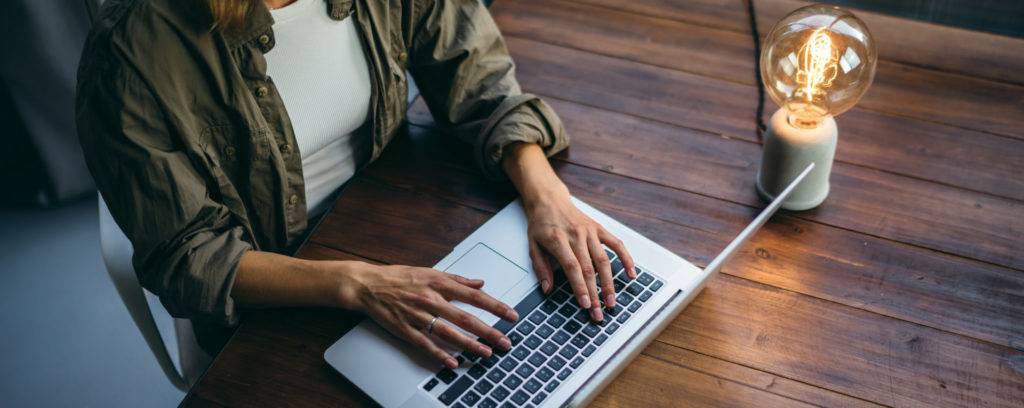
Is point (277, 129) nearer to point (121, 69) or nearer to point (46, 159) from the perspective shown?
point (121, 69)

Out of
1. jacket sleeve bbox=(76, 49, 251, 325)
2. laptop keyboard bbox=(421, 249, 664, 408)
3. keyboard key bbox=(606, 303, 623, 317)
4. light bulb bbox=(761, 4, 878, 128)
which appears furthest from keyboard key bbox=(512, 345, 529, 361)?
light bulb bbox=(761, 4, 878, 128)

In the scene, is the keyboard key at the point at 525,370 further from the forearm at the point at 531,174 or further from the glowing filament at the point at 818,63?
the glowing filament at the point at 818,63

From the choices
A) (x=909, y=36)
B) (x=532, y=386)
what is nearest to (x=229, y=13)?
(x=532, y=386)

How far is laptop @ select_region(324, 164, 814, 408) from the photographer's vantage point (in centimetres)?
86

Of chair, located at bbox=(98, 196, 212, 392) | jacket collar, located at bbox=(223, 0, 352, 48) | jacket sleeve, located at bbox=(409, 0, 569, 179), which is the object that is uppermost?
jacket collar, located at bbox=(223, 0, 352, 48)

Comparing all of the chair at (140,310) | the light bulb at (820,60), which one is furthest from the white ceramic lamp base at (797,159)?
the chair at (140,310)

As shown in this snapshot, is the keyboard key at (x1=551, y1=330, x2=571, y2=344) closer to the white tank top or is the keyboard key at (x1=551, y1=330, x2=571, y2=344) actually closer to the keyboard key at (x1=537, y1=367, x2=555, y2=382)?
the keyboard key at (x1=537, y1=367, x2=555, y2=382)

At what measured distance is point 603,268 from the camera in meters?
0.97

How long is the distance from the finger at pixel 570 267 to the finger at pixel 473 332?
0.33ft

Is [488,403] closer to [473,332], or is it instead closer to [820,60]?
[473,332]

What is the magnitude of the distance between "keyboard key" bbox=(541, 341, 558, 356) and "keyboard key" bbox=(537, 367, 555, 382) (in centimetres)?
2

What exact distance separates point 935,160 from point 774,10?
0.40 m

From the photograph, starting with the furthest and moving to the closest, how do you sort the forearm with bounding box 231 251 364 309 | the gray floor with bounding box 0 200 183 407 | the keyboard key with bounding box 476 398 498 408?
the gray floor with bounding box 0 200 183 407 < the forearm with bounding box 231 251 364 309 < the keyboard key with bounding box 476 398 498 408

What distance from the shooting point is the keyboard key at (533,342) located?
899 mm
